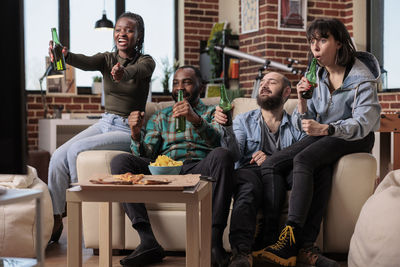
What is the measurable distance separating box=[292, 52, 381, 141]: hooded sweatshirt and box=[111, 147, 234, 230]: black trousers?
20.7 inches

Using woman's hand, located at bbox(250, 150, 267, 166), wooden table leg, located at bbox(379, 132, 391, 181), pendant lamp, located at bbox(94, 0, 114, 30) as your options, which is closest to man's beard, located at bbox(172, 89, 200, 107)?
woman's hand, located at bbox(250, 150, 267, 166)

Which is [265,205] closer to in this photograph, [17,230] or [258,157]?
[258,157]

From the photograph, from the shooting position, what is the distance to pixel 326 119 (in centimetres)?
298

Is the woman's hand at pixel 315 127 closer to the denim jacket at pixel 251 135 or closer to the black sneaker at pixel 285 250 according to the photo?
the denim jacket at pixel 251 135

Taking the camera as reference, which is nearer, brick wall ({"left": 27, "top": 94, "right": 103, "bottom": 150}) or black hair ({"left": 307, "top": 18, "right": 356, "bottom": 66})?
black hair ({"left": 307, "top": 18, "right": 356, "bottom": 66})

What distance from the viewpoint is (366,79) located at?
9.61 ft

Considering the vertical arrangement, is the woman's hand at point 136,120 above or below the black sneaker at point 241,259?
above

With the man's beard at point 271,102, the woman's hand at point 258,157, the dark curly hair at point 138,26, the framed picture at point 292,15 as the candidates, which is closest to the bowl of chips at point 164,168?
the woman's hand at point 258,157

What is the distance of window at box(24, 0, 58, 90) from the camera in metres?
5.97

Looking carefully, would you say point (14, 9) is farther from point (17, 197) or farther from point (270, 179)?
point (270, 179)

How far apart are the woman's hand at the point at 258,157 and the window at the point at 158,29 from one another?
3598mm

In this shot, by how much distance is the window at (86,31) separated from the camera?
621 cm

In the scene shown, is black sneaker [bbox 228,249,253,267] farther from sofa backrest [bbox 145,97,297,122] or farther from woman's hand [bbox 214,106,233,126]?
sofa backrest [bbox 145,97,297,122]

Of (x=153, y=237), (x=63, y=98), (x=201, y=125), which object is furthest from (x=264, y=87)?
(x=63, y=98)
